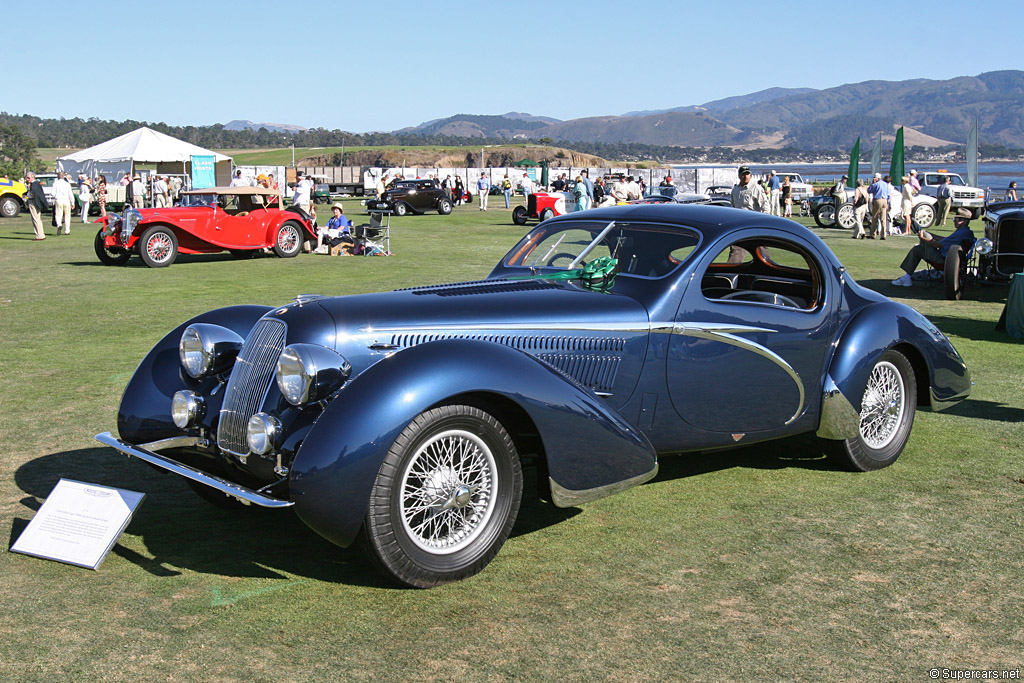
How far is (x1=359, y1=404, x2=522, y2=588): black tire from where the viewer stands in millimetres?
3717

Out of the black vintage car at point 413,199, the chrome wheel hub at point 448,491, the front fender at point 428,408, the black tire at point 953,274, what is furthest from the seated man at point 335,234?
the chrome wheel hub at point 448,491

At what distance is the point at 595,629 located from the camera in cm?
353

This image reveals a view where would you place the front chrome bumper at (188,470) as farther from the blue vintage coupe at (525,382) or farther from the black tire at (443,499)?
the black tire at (443,499)

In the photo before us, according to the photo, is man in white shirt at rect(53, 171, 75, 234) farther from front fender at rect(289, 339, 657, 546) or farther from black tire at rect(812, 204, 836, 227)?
front fender at rect(289, 339, 657, 546)

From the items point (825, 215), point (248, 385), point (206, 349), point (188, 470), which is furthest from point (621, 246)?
point (825, 215)

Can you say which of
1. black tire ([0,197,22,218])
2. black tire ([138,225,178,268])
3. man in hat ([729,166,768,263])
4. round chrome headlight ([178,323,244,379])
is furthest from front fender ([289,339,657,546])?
black tire ([0,197,22,218])

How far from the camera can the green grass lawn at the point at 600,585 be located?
10.7 ft

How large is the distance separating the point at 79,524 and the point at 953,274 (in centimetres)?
1267

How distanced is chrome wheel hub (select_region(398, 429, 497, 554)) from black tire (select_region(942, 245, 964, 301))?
37.8 ft

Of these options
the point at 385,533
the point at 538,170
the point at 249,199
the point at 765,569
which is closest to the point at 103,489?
the point at 385,533

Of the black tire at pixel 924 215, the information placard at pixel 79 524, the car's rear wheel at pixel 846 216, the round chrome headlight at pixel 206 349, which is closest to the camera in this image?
the information placard at pixel 79 524

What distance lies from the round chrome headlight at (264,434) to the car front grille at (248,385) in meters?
0.14

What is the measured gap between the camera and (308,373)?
384 cm

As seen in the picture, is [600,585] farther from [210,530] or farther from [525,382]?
[210,530]
